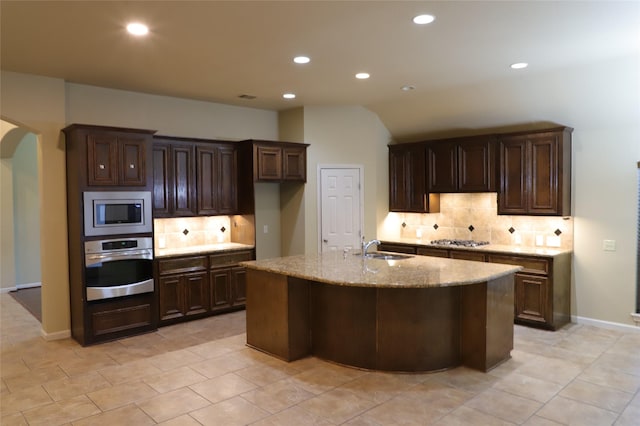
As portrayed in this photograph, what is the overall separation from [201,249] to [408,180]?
3.35m

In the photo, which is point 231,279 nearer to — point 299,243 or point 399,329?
point 299,243

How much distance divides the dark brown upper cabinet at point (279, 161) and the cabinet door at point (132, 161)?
1.57 m

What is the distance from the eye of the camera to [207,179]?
612cm

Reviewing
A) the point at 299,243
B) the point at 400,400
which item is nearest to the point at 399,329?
the point at 400,400

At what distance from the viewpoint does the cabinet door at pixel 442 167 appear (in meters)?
6.43

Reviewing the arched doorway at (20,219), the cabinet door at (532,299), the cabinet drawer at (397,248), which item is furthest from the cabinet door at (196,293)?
the cabinet door at (532,299)

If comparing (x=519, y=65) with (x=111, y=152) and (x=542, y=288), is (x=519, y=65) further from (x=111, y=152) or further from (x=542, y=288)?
(x=111, y=152)

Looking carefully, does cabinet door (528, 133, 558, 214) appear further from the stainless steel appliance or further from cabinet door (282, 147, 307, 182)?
the stainless steel appliance

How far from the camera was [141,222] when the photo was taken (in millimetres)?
5168

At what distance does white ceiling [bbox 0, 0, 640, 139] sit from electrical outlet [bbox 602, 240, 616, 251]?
2.22m

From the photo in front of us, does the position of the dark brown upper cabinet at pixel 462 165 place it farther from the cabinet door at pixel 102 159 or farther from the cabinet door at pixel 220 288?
the cabinet door at pixel 102 159

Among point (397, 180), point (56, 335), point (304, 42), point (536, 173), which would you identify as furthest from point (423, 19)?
point (56, 335)

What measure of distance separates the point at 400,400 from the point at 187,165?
4045 mm

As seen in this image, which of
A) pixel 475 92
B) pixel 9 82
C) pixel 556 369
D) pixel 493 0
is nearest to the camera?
pixel 493 0
